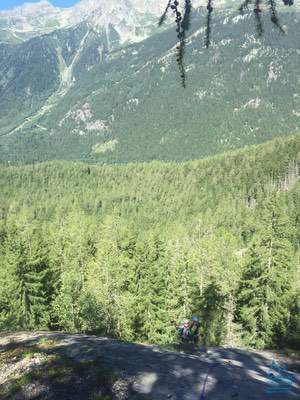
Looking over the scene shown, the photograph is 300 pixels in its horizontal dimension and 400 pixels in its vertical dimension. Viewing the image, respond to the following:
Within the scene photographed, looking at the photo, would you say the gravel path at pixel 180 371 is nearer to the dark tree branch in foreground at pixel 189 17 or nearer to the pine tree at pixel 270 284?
the dark tree branch in foreground at pixel 189 17

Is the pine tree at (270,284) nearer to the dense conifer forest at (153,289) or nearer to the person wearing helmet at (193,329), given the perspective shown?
the dense conifer forest at (153,289)

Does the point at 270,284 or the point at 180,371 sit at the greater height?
the point at 180,371

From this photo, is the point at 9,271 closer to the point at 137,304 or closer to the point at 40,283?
the point at 40,283

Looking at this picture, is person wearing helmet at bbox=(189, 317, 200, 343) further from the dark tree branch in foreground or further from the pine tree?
the dark tree branch in foreground

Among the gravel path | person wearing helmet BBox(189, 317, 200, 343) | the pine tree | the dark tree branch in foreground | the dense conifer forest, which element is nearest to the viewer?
the dark tree branch in foreground

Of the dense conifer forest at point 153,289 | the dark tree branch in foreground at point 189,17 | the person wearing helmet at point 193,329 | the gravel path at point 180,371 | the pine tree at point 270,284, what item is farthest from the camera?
the dense conifer forest at point 153,289

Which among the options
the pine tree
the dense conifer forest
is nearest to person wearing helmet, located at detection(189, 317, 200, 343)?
the dense conifer forest

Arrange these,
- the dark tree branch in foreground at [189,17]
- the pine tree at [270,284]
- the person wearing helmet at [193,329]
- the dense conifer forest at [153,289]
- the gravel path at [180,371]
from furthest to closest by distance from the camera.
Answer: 1. the dense conifer forest at [153,289]
2. the pine tree at [270,284]
3. the person wearing helmet at [193,329]
4. the gravel path at [180,371]
5. the dark tree branch in foreground at [189,17]

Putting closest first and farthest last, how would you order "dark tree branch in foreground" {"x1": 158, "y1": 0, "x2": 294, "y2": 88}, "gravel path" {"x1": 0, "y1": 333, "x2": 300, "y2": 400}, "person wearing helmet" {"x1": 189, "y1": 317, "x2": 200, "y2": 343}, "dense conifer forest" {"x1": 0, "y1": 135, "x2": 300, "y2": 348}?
"dark tree branch in foreground" {"x1": 158, "y1": 0, "x2": 294, "y2": 88} < "gravel path" {"x1": 0, "y1": 333, "x2": 300, "y2": 400} < "person wearing helmet" {"x1": 189, "y1": 317, "x2": 200, "y2": 343} < "dense conifer forest" {"x1": 0, "y1": 135, "x2": 300, "y2": 348}

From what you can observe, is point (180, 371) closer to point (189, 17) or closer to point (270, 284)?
point (189, 17)

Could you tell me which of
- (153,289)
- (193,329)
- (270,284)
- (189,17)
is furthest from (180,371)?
(153,289)

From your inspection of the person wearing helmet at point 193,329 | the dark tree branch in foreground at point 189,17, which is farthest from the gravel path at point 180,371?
the dark tree branch in foreground at point 189,17

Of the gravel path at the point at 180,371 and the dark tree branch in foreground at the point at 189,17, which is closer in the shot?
the dark tree branch in foreground at the point at 189,17

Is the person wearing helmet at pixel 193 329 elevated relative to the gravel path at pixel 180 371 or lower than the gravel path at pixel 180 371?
lower
